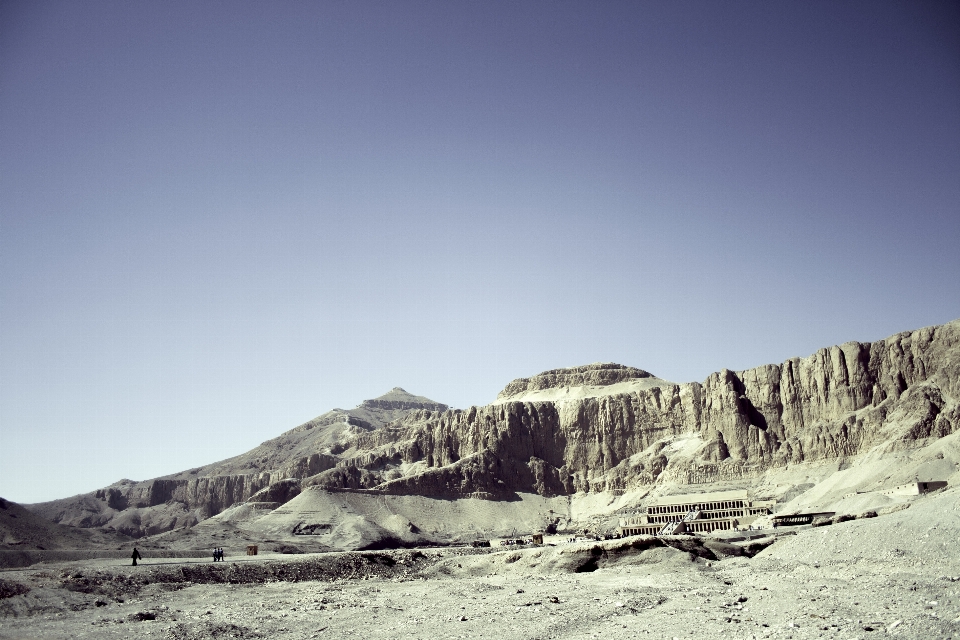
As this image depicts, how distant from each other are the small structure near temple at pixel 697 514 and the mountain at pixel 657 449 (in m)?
6.97

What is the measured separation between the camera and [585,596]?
42.7 meters

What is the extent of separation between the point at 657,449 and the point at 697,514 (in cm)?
4620

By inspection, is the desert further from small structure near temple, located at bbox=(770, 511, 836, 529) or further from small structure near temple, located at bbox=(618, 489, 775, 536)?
small structure near temple, located at bbox=(618, 489, 775, 536)

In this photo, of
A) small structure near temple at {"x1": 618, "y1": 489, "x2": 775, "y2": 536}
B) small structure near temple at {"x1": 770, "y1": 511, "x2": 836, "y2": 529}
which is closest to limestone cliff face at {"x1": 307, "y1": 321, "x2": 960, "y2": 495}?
small structure near temple at {"x1": 618, "y1": 489, "x2": 775, "y2": 536}

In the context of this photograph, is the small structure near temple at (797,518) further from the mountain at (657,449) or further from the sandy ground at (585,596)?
the sandy ground at (585,596)

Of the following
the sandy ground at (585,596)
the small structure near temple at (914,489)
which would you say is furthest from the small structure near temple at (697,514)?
the sandy ground at (585,596)

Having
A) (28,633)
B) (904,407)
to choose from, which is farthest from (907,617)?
(904,407)

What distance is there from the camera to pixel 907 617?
28500mm

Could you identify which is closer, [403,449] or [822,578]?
[822,578]

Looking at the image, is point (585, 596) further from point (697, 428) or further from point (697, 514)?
point (697, 428)

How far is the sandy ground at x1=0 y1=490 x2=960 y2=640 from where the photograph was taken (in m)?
31.6

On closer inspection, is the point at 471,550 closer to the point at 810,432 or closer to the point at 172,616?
the point at 172,616

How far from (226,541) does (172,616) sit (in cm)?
6774

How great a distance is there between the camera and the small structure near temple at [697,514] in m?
109
